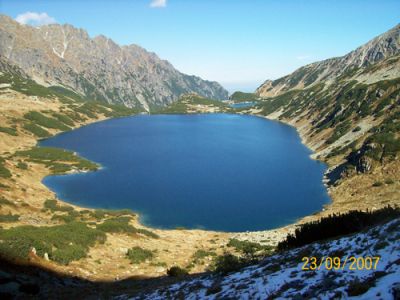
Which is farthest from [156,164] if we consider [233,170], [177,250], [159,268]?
[159,268]

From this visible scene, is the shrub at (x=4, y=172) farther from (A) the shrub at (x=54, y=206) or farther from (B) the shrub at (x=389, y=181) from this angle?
(B) the shrub at (x=389, y=181)

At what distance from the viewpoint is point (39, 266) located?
29.2m

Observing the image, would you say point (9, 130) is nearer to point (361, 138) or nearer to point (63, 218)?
point (63, 218)

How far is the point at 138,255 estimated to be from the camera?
3975 centimetres

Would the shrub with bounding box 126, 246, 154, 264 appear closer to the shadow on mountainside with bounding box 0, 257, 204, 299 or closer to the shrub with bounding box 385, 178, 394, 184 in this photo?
the shadow on mountainside with bounding box 0, 257, 204, 299

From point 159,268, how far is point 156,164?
78027mm

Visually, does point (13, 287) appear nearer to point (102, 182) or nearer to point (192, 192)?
point (192, 192)

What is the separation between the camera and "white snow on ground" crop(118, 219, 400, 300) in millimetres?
12406

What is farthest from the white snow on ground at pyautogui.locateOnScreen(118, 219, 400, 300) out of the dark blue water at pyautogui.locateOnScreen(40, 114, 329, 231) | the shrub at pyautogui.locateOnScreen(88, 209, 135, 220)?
the dark blue water at pyautogui.locateOnScreen(40, 114, 329, 231)

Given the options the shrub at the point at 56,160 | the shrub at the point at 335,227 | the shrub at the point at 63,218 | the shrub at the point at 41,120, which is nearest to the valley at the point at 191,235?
the shrub at the point at 63,218
